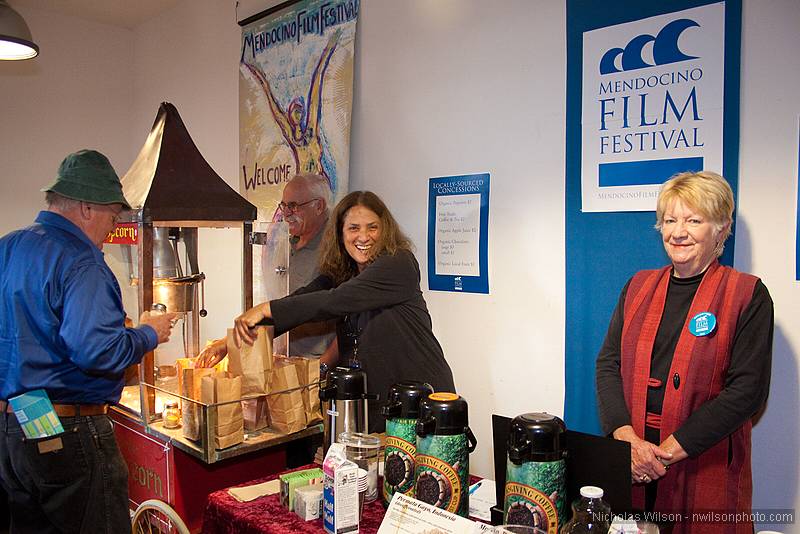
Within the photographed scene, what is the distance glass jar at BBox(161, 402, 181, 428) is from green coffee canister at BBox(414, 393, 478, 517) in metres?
1.15

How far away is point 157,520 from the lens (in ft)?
7.09

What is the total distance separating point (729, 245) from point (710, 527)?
0.80 metres

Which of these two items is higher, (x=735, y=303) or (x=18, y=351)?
(x=735, y=303)

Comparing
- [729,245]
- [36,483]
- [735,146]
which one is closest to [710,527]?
[729,245]

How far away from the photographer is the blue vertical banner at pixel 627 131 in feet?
6.40

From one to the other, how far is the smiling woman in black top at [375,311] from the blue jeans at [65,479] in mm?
557

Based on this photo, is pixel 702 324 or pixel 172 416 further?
pixel 172 416

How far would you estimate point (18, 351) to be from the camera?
1983 millimetres

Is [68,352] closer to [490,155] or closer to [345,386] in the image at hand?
[345,386]

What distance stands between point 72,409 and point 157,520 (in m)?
0.47

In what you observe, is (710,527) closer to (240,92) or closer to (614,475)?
(614,475)

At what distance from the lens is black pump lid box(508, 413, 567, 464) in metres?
1.22

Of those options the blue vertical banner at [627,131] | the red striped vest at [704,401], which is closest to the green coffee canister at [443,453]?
the red striped vest at [704,401]

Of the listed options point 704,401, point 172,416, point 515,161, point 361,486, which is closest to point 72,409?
point 172,416
